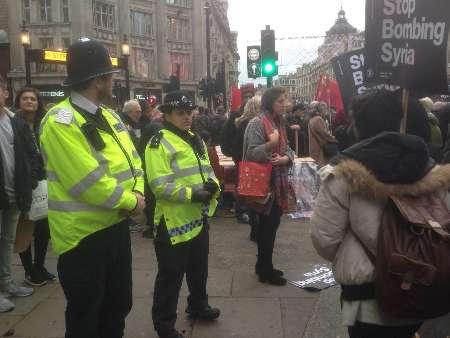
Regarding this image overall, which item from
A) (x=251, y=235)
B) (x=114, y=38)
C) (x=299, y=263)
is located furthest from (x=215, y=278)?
(x=114, y=38)

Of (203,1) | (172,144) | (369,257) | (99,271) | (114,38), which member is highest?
(203,1)

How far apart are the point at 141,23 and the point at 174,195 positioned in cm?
4494

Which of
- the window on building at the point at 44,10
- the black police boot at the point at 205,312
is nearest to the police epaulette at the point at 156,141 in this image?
the black police boot at the point at 205,312

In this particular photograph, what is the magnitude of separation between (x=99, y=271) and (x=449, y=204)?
73.9 inches

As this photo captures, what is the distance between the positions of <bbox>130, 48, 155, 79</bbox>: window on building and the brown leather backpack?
142ft

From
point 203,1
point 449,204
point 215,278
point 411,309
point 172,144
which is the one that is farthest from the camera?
point 203,1

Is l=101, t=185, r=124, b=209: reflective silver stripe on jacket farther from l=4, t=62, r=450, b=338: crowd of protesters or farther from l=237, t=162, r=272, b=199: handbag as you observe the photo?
l=237, t=162, r=272, b=199: handbag

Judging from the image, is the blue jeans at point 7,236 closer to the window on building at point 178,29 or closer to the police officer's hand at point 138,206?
the police officer's hand at point 138,206

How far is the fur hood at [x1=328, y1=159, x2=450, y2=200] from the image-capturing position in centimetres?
216

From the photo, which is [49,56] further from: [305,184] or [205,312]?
[205,312]

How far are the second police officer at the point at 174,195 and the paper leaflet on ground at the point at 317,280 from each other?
63.3 inches

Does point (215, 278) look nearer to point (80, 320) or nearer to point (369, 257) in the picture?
point (80, 320)

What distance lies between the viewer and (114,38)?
141 ft

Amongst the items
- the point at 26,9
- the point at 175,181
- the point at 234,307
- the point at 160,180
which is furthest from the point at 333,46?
the point at 160,180
